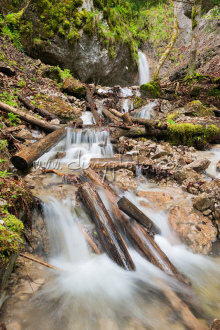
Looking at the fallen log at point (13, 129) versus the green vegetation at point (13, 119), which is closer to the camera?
the fallen log at point (13, 129)

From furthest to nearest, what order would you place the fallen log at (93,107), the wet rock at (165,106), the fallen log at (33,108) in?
the wet rock at (165,106), the fallen log at (93,107), the fallen log at (33,108)

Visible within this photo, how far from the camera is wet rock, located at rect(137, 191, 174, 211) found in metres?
4.02

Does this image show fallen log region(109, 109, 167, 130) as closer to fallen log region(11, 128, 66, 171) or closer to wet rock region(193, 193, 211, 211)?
fallen log region(11, 128, 66, 171)

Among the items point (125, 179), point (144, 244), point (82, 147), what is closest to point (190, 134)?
point (125, 179)

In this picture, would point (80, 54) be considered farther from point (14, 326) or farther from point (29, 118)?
point (14, 326)

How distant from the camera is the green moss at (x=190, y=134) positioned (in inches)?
279

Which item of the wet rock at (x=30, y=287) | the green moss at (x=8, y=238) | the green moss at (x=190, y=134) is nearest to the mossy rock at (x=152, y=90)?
the green moss at (x=190, y=134)

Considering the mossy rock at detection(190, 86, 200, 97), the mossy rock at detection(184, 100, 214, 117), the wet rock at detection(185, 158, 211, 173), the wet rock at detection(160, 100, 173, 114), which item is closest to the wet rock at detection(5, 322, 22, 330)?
the wet rock at detection(185, 158, 211, 173)

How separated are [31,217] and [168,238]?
235cm

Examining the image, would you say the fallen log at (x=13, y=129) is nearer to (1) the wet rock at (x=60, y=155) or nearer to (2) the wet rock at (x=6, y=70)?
(1) the wet rock at (x=60, y=155)

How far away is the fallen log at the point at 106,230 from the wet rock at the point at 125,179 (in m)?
1.44

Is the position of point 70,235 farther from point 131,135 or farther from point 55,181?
point 131,135

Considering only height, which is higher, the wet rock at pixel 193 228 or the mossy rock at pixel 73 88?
the mossy rock at pixel 73 88

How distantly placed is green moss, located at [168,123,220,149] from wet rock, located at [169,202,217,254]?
386 cm
